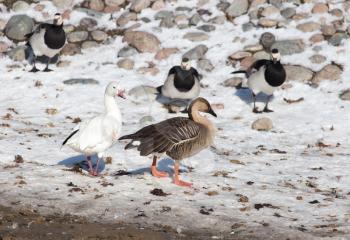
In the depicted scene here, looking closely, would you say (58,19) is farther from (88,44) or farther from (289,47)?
(289,47)

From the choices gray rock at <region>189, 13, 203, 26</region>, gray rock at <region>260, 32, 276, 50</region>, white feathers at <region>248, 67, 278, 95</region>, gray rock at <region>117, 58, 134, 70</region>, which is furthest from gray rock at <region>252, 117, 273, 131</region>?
gray rock at <region>189, 13, 203, 26</region>

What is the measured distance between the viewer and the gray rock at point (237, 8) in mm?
22859

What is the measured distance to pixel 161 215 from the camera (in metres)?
9.73

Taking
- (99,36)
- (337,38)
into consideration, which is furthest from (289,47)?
(99,36)

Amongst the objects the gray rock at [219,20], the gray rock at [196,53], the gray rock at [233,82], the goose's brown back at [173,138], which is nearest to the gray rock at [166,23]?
the gray rock at [219,20]

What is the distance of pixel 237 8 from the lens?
902 inches

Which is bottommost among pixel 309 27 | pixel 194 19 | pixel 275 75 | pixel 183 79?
pixel 183 79

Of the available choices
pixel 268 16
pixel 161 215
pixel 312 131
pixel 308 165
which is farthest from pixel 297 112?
pixel 161 215

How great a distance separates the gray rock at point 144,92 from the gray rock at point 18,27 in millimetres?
5691

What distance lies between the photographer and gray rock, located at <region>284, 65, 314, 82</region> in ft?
63.4

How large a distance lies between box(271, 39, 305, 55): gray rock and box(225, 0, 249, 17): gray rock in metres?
2.69

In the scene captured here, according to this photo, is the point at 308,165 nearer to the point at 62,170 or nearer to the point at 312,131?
the point at 312,131

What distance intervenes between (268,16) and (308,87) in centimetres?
438

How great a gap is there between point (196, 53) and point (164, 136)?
10380mm
